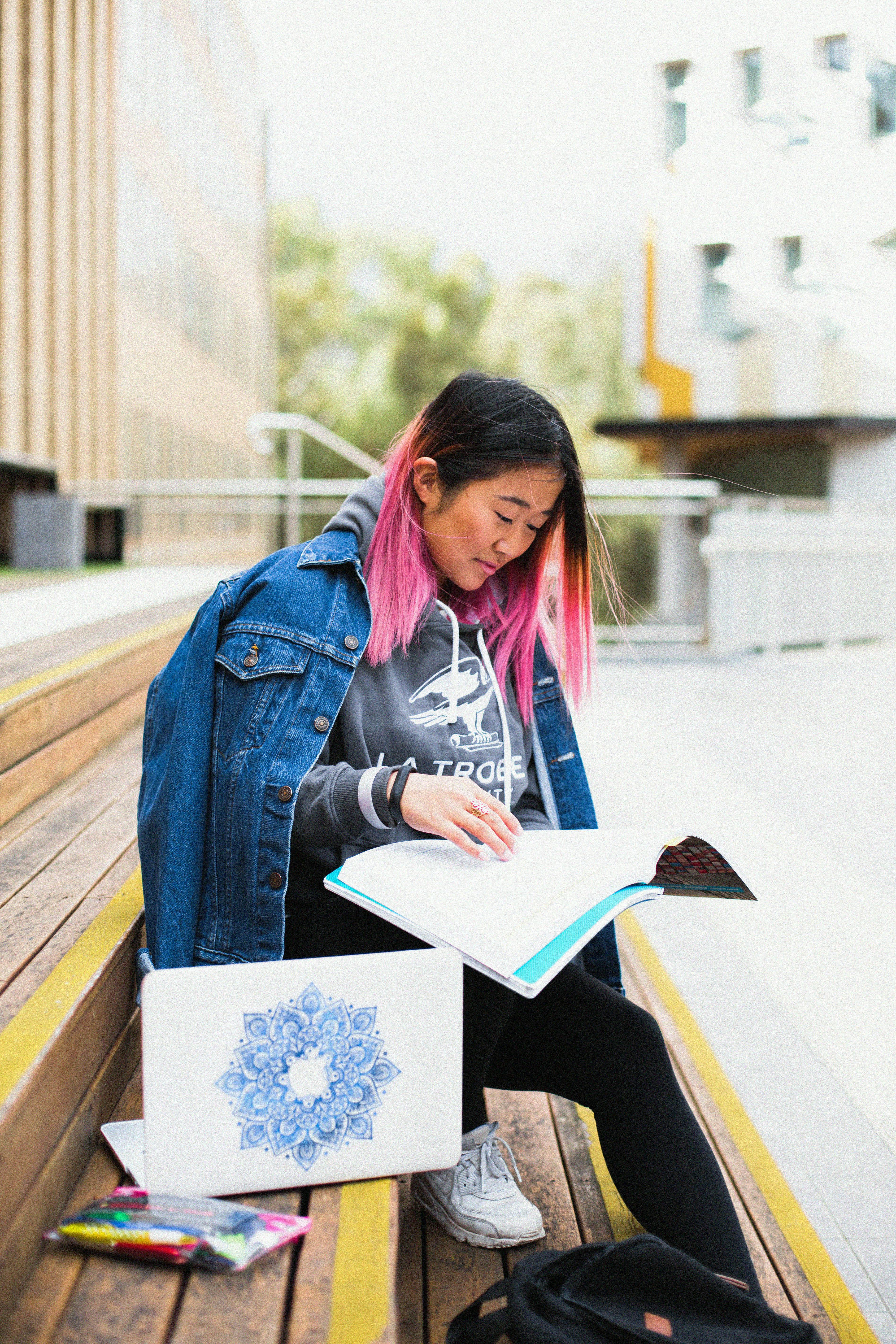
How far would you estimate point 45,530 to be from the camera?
9477 mm

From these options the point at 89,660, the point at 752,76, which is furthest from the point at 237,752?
the point at 752,76

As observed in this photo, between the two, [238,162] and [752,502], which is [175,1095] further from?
[238,162]

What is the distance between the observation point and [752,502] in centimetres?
1146

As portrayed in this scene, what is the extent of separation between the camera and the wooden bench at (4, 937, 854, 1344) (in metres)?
1.20

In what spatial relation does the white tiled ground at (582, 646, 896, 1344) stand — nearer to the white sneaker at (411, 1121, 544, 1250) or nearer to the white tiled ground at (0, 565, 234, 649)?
the white sneaker at (411, 1121, 544, 1250)

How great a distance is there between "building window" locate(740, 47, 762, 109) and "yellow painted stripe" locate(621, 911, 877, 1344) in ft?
53.6

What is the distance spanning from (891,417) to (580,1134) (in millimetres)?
15050

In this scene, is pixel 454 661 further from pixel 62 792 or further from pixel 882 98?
pixel 882 98

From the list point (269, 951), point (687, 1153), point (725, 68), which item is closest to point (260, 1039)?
point (269, 951)

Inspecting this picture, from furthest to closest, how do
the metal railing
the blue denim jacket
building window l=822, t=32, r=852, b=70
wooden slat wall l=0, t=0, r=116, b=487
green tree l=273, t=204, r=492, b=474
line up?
1. green tree l=273, t=204, r=492, b=474
2. building window l=822, t=32, r=852, b=70
3. wooden slat wall l=0, t=0, r=116, b=487
4. the metal railing
5. the blue denim jacket

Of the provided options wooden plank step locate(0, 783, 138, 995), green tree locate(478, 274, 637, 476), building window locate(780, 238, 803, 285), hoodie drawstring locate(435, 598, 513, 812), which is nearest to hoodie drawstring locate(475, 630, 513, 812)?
hoodie drawstring locate(435, 598, 513, 812)

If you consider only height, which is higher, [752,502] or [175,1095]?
[752,502]

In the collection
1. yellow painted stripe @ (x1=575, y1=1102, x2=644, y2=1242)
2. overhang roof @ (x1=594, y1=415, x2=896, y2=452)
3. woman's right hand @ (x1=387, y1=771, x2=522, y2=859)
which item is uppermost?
overhang roof @ (x1=594, y1=415, x2=896, y2=452)

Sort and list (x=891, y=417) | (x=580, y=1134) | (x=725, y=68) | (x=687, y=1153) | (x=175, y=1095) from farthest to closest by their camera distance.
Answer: (x=725, y=68), (x=891, y=417), (x=580, y=1134), (x=687, y=1153), (x=175, y=1095)
